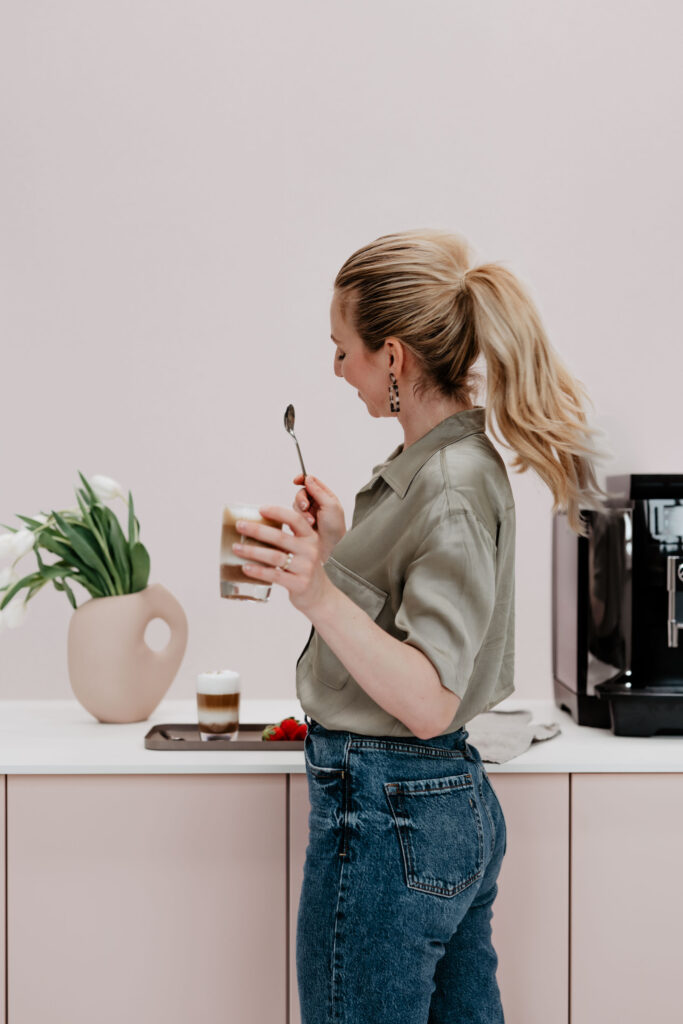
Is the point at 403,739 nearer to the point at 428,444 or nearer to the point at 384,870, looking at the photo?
the point at 384,870

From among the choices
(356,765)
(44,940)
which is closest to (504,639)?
(356,765)

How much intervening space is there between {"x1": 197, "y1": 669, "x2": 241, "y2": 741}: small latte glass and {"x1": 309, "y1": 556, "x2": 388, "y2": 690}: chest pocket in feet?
1.52

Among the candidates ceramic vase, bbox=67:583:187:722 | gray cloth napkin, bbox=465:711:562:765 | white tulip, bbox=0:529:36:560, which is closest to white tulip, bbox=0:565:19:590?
white tulip, bbox=0:529:36:560

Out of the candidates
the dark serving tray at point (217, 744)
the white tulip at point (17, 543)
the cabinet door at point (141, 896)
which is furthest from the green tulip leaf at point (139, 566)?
the cabinet door at point (141, 896)

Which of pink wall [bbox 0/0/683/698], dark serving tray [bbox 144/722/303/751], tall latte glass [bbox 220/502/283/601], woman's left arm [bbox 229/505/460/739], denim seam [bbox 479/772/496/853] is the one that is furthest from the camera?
pink wall [bbox 0/0/683/698]

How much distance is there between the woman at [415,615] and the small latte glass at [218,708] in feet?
1.42

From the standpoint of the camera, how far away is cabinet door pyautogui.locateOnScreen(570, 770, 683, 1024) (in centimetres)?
149

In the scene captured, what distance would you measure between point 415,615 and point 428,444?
0.78 ft

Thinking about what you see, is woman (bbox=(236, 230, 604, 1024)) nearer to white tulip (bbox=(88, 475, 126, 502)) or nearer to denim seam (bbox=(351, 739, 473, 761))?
denim seam (bbox=(351, 739, 473, 761))

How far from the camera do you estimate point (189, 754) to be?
1.52 m

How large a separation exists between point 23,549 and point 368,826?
91cm

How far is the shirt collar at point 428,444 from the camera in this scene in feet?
3.84

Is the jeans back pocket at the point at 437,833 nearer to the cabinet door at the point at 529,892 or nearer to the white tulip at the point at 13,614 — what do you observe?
the cabinet door at the point at 529,892

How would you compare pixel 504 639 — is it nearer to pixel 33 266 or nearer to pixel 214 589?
pixel 214 589
